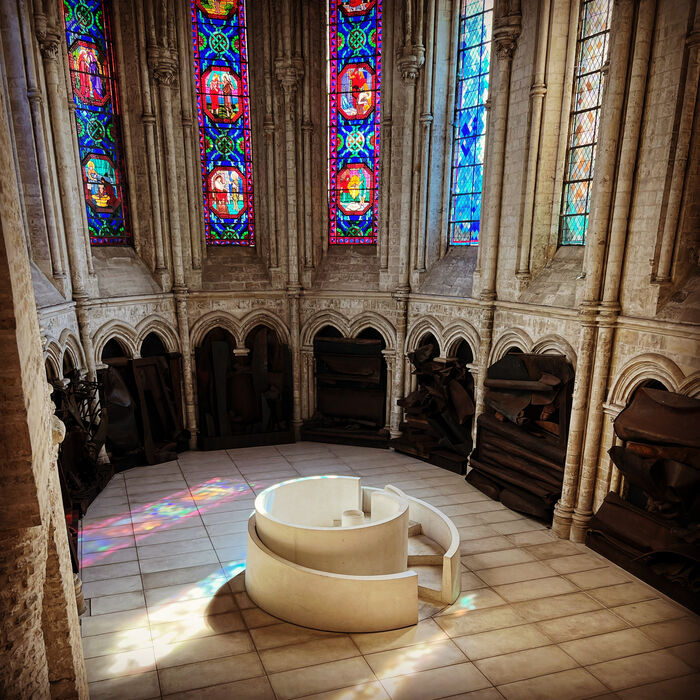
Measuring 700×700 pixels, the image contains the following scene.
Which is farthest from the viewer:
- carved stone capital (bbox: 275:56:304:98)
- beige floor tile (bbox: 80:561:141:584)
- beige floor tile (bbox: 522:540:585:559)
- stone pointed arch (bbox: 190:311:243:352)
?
stone pointed arch (bbox: 190:311:243:352)

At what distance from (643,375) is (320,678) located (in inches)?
224

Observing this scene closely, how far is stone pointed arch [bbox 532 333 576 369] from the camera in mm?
9008

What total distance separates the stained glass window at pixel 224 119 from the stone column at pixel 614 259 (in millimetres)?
7974

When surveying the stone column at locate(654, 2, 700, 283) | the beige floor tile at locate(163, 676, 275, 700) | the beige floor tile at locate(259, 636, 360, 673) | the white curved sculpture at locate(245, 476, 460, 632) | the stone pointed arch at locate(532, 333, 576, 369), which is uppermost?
the stone column at locate(654, 2, 700, 283)

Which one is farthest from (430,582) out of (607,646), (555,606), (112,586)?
(112,586)

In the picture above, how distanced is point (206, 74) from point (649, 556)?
12277 millimetres

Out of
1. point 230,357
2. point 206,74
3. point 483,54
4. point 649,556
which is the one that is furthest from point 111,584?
point 483,54

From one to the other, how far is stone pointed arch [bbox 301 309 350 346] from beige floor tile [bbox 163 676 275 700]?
829 centimetres

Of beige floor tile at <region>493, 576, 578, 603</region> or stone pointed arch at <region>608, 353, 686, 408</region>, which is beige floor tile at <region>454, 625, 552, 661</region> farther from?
stone pointed arch at <region>608, 353, 686, 408</region>

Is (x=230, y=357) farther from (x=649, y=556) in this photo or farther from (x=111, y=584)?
(x=649, y=556)

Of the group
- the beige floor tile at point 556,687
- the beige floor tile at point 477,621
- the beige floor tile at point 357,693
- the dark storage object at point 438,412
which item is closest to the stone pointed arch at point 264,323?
the dark storage object at point 438,412

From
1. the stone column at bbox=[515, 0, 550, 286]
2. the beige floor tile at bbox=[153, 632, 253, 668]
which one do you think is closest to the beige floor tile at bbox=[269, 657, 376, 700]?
the beige floor tile at bbox=[153, 632, 253, 668]

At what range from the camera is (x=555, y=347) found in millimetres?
9305

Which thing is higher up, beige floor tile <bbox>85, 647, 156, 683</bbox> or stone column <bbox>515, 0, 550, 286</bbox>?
stone column <bbox>515, 0, 550, 286</bbox>
